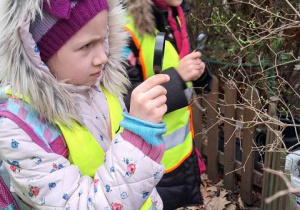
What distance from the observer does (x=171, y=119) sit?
2.12m

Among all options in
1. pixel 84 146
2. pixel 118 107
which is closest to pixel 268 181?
pixel 118 107

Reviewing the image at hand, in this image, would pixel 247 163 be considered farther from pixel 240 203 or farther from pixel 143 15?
pixel 143 15

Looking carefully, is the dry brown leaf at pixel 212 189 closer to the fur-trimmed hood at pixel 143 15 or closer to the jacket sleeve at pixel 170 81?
the jacket sleeve at pixel 170 81

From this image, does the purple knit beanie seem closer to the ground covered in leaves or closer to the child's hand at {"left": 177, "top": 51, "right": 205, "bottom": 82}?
the child's hand at {"left": 177, "top": 51, "right": 205, "bottom": 82}

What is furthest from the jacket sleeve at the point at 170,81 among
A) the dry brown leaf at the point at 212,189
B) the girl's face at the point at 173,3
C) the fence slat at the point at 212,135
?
the dry brown leaf at the point at 212,189

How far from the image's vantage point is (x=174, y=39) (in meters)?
2.20

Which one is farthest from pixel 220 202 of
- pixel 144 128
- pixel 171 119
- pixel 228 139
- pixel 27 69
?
pixel 27 69

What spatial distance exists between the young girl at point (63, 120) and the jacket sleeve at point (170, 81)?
1.99 ft

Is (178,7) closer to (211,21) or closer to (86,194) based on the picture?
(86,194)

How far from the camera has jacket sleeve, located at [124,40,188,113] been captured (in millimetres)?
1975

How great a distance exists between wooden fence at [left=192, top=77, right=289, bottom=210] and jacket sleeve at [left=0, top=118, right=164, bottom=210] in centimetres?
152

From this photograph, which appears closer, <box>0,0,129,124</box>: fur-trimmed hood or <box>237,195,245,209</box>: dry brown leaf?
<box>0,0,129,124</box>: fur-trimmed hood

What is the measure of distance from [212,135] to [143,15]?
177cm

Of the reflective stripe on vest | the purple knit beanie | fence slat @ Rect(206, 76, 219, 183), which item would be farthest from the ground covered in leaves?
the purple knit beanie
